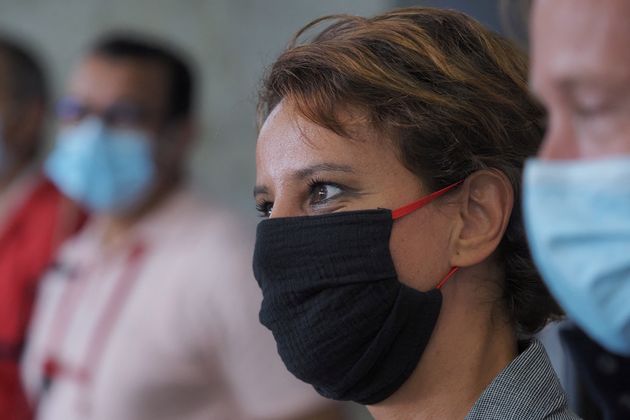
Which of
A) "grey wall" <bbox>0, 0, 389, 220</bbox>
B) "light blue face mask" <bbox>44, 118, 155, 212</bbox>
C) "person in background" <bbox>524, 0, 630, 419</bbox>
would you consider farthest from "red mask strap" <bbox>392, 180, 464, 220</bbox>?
"grey wall" <bbox>0, 0, 389, 220</bbox>

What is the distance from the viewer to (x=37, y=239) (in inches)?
169

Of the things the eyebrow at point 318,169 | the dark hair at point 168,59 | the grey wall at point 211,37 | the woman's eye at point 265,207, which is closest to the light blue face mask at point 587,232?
the eyebrow at point 318,169

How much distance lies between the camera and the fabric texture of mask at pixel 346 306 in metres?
1.88

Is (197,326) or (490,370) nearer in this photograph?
(490,370)

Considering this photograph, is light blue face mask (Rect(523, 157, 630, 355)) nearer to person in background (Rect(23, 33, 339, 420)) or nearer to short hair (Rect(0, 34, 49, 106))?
person in background (Rect(23, 33, 339, 420))

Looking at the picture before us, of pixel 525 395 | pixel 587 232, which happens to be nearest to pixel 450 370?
pixel 525 395

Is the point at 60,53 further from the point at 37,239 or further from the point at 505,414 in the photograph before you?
the point at 505,414

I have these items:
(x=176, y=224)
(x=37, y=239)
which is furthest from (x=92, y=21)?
(x=176, y=224)

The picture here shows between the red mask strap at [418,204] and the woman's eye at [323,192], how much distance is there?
0.34 ft

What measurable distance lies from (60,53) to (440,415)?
3.97m

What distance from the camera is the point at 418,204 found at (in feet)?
6.38

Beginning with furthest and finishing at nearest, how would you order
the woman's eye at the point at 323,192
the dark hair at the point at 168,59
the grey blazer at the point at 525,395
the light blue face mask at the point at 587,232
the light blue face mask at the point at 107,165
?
1. the dark hair at the point at 168,59
2. the light blue face mask at the point at 107,165
3. the woman's eye at the point at 323,192
4. the grey blazer at the point at 525,395
5. the light blue face mask at the point at 587,232

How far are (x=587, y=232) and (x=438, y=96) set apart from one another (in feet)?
2.32

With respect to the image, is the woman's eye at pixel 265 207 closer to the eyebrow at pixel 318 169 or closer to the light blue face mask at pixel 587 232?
the eyebrow at pixel 318 169
